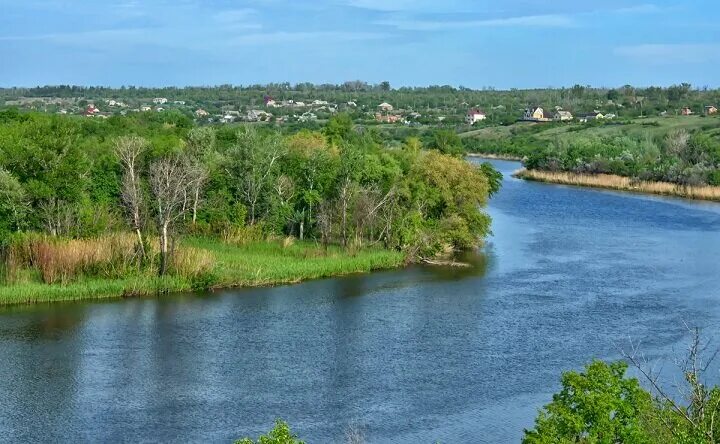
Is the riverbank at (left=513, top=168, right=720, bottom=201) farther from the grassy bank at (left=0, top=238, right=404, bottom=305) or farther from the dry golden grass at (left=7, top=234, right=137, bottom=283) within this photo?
the dry golden grass at (left=7, top=234, right=137, bottom=283)

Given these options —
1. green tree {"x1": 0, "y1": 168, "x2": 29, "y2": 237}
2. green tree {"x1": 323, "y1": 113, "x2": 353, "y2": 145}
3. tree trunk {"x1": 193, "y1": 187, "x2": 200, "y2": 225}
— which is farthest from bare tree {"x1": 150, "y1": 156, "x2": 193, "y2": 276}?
green tree {"x1": 323, "y1": 113, "x2": 353, "y2": 145}

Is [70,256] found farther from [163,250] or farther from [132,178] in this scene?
[132,178]

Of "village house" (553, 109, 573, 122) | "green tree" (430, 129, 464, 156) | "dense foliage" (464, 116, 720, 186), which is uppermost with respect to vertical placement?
"village house" (553, 109, 573, 122)

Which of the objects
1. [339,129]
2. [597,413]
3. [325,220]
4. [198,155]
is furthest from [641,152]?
[597,413]

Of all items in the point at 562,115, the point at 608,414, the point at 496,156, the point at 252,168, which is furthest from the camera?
the point at 562,115

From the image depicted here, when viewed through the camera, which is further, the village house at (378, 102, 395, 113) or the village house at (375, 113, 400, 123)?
the village house at (378, 102, 395, 113)

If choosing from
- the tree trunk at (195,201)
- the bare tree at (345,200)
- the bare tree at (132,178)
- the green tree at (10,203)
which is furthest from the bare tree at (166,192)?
the bare tree at (345,200)

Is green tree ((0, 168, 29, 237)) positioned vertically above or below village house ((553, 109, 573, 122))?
below
